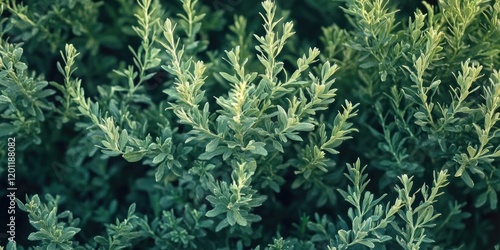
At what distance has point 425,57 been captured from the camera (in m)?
1.79

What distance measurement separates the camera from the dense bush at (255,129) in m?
1.79

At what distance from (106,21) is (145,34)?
2.45ft

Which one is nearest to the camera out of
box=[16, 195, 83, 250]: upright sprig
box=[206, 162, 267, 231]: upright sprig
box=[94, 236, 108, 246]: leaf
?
box=[206, 162, 267, 231]: upright sprig

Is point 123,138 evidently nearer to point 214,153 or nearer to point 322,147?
point 214,153

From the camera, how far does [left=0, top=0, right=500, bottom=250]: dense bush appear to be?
5.89ft

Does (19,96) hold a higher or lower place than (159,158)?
higher

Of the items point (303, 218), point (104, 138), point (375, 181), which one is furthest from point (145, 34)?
point (375, 181)

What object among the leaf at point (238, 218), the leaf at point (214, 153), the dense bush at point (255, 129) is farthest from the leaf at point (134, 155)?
the leaf at point (238, 218)

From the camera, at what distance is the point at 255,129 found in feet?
5.86

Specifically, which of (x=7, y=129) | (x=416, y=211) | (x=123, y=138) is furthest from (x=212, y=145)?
(x=7, y=129)

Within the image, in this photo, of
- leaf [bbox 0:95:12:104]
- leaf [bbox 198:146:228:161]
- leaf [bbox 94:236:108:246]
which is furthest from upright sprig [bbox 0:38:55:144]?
leaf [bbox 198:146:228:161]

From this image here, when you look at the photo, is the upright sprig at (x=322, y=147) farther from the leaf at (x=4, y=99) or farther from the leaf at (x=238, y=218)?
the leaf at (x=4, y=99)

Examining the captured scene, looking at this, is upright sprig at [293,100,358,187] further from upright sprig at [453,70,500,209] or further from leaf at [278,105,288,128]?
upright sprig at [453,70,500,209]

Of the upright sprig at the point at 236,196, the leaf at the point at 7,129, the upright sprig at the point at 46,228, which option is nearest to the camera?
the upright sprig at the point at 236,196
